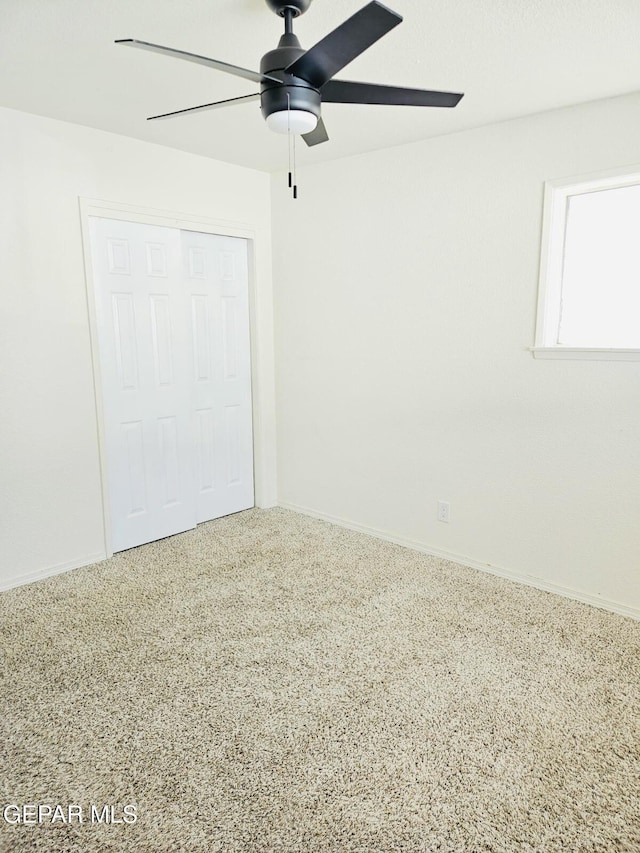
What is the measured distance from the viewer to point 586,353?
2658 mm

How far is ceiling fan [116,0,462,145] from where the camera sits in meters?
1.37

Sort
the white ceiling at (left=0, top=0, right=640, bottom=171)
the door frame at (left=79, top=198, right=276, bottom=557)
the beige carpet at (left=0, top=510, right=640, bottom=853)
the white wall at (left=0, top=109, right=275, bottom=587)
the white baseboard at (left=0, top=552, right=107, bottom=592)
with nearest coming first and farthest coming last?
the beige carpet at (left=0, top=510, right=640, bottom=853)
the white ceiling at (left=0, top=0, right=640, bottom=171)
the white wall at (left=0, top=109, right=275, bottom=587)
the white baseboard at (left=0, top=552, right=107, bottom=592)
the door frame at (left=79, top=198, right=276, bottom=557)

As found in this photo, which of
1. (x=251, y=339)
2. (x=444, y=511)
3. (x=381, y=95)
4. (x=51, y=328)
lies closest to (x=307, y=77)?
(x=381, y=95)

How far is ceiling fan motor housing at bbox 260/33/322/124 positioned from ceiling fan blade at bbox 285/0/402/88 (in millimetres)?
29

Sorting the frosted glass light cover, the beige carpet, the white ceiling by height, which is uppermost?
the white ceiling

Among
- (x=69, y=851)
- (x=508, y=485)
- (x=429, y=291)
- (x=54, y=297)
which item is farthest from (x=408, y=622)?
(x=54, y=297)

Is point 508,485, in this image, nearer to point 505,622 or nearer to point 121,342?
point 505,622

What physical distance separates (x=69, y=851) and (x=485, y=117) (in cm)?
340

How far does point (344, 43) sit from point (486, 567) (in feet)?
8.92

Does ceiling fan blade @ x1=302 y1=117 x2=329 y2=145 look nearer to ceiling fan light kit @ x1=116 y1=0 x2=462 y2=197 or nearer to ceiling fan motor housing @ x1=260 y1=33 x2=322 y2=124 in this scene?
ceiling fan light kit @ x1=116 y1=0 x2=462 y2=197

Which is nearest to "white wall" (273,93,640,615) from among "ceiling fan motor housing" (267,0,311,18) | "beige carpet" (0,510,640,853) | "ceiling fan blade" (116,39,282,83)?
"beige carpet" (0,510,640,853)

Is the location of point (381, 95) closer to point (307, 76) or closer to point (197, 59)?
point (307, 76)

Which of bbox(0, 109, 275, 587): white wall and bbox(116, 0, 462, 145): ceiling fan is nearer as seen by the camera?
bbox(116, 0, 462, 145): ceiling fan

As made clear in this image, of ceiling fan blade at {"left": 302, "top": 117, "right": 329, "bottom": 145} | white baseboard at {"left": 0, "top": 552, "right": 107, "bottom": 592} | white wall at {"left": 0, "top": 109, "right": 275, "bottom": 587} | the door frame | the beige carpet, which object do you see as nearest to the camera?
the beige carpet
